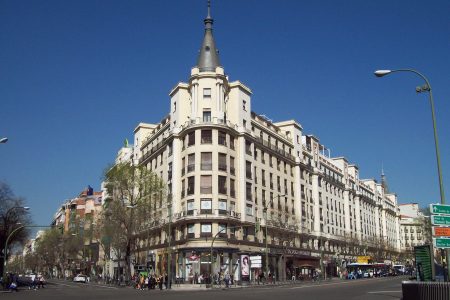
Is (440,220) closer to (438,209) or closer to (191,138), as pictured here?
(438,209)

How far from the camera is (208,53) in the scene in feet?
209

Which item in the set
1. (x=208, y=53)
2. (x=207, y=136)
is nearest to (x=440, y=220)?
(x=207, y=136)

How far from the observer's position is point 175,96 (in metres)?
64.4

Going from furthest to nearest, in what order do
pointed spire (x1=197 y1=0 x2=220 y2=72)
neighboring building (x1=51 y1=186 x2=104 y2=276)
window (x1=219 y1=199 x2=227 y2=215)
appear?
neighboring building (x1=51 y1=186 x2=104 y2=276) → pointed spire (x1=197 y1=0 x2=220 y2=72) → window (x1=219 y1=199 x2=227 y2=215)

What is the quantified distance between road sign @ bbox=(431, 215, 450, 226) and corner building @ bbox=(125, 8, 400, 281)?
2906 cm

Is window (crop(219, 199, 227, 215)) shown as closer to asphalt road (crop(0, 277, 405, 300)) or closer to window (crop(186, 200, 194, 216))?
window (crop(186, 200, 194, 216))

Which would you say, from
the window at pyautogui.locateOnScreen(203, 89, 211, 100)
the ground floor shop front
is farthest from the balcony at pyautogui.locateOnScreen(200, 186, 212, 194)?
the window at pyautogui.locateOnScreen(203, 89, 211, 100)

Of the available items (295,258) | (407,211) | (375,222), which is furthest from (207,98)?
(407,211)

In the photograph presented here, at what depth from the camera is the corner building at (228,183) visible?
2224 inches

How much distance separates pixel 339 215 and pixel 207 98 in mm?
43240

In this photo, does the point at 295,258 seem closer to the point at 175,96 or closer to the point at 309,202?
the point at 309,202

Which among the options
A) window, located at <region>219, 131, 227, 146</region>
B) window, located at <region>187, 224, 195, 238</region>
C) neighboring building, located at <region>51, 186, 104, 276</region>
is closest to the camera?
window, located at <region>187, 224, 195, 238</region>

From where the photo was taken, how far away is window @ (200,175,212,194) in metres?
56.7

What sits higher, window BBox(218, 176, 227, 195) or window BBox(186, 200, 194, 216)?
window BBox(218, 176, 227, 195)
